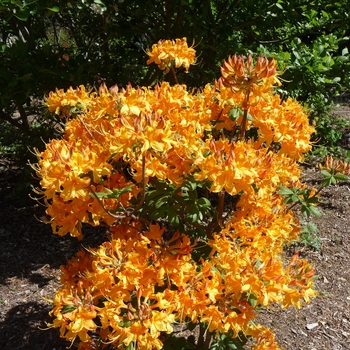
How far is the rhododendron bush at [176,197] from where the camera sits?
1366mm

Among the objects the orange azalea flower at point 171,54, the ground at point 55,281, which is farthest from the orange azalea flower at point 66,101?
the ground at point 55,281

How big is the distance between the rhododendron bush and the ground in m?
0.57

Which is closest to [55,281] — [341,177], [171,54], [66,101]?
[66,101]

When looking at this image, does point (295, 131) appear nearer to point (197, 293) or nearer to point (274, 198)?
point (274, 198)

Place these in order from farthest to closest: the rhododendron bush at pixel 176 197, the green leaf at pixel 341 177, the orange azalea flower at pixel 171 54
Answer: the orange azalea flower at pixel 171 54, the green leaf at pixel 341 177, the rhododendron bush at pixel 176 197

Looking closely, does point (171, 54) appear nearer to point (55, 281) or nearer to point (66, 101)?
point (66, 101)

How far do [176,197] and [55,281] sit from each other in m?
1.63

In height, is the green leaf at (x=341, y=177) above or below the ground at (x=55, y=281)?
above

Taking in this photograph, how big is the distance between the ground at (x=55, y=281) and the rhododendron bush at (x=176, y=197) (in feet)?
1.86

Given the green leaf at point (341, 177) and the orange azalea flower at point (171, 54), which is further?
the orange azalea flower at point (171, 54)

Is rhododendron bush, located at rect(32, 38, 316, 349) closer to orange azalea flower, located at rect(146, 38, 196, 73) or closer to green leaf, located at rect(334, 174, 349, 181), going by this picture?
orange azalea flower, located at rect(146, 38, 196, 73)

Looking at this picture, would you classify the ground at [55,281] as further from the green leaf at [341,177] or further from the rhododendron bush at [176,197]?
the green leaf at [341,177]

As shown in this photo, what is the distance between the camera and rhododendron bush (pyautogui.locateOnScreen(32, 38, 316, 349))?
1.37 m

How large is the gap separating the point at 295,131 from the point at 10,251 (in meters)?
2.35
